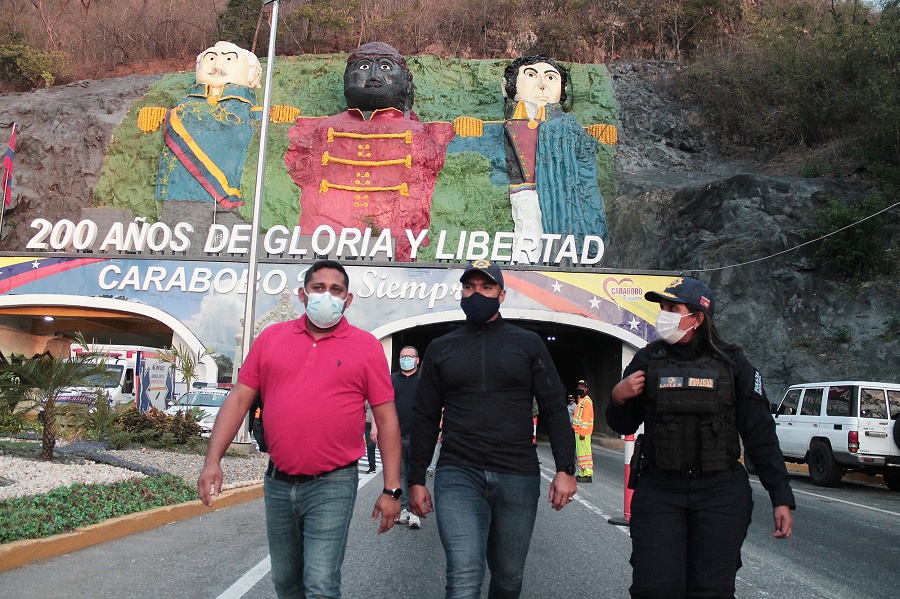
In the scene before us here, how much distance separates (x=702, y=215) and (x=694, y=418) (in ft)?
104

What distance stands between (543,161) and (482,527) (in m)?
33.7

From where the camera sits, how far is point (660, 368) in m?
4.11

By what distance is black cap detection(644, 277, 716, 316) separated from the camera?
414 cm

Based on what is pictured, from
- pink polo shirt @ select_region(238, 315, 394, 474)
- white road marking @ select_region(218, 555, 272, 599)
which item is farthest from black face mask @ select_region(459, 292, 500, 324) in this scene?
white road marking @ select_region(218, 555, 272, 599)

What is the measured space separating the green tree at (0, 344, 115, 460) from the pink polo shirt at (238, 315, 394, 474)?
8.93 metres

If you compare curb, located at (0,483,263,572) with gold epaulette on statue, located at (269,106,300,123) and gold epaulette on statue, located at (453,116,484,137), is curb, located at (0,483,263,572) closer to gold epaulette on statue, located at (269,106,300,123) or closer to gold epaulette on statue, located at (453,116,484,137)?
gold epaulette on statue, located at (453,116,484,137)

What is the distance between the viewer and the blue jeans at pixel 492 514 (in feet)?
13.8

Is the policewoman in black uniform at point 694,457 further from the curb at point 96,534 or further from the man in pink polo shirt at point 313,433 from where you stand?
the curb at point 96,534

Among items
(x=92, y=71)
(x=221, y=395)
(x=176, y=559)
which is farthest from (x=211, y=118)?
(x=176, y=559)

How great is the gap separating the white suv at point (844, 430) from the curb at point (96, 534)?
11124 mm

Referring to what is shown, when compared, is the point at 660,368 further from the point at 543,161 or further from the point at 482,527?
the point at 543,161

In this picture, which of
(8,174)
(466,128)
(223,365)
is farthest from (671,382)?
(8,174)

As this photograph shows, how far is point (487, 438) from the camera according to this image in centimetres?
432

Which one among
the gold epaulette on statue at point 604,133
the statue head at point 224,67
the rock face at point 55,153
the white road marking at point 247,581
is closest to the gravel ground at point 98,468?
the white road marking at point 247,581
